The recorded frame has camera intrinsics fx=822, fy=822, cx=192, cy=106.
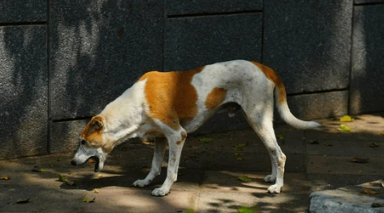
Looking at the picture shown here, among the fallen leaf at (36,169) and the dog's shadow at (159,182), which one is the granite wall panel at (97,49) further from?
the dog's shadow at (159,182)

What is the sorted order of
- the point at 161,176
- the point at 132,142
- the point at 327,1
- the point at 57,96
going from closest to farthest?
1. the point at 161,176
2. the point at 57,96
3. the point at 132,142
4. the point at 327,1

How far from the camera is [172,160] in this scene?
7.55 metres

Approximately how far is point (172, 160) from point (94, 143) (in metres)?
0.73

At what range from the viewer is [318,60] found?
1055 centimetres

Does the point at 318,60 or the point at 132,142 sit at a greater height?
the point at 318,60

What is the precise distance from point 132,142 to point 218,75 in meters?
2.24

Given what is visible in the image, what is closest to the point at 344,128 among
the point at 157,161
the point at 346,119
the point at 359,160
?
the point at 346,119

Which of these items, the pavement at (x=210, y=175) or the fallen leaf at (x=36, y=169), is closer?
the pavement at (x=210, y=175)

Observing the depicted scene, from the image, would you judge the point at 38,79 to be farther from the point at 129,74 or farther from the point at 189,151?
the point at 189,151

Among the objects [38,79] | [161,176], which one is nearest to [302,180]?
[161,176]

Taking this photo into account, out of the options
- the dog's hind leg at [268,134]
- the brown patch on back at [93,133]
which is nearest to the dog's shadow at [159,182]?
the dog's hind leg at [268,134]

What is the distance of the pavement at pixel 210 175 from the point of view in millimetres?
7289

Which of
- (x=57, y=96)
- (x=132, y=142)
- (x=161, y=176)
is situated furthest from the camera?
(x=132, y=142)

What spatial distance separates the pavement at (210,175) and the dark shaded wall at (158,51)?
1.49ft
